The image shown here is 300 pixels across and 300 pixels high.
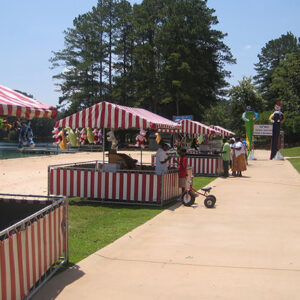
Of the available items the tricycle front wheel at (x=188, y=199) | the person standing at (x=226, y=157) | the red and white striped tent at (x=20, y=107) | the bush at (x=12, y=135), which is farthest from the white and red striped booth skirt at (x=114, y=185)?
the person standing at (x=226, y=157)

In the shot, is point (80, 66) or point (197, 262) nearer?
point (197, 262)

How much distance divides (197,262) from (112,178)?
5.59 m

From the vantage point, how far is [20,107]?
187 inches

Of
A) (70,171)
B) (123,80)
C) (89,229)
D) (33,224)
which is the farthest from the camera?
(123,80)

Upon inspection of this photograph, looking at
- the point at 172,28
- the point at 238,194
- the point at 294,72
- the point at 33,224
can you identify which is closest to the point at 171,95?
the point at 172,28

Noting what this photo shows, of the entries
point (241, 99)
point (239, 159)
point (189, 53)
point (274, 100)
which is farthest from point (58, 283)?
point (274, 100)

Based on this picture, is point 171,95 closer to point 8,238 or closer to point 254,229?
point 254,229

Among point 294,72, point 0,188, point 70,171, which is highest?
point 294,72

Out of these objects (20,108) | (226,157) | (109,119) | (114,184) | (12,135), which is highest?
(109,119)

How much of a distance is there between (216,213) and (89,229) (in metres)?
3.46

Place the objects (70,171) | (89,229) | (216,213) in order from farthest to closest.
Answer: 1. (70,171)
2. (216,213)
3. (89,229)

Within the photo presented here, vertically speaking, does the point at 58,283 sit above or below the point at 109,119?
below

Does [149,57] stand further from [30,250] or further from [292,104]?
[30,250]

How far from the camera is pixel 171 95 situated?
51531 millimetres
